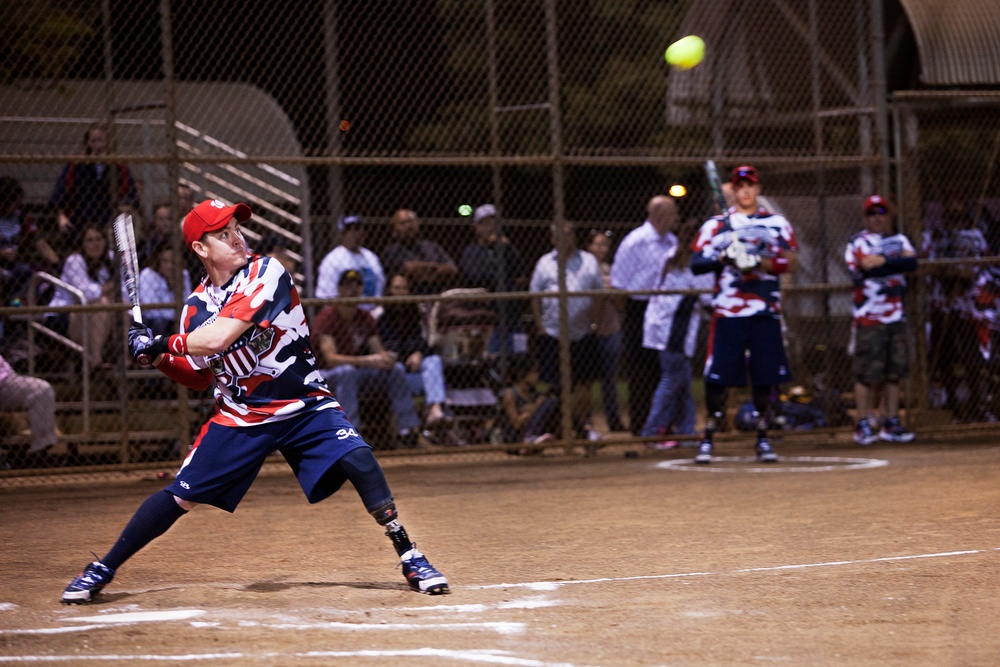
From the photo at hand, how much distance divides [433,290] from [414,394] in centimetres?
96

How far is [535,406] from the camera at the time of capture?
11.8m

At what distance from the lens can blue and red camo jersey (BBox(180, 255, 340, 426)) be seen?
18.1 ft

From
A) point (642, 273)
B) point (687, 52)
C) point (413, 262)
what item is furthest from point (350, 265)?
point (687, 52)

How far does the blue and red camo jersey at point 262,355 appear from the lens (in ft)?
18.1

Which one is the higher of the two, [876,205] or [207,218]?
[876,205]

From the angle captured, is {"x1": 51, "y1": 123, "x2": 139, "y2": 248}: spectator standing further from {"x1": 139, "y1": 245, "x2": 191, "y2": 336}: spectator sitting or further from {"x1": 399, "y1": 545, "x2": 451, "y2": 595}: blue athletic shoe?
{"x1": 399, "y1": 545, "x2": 451, "y2": 595}: blue athletic shoe

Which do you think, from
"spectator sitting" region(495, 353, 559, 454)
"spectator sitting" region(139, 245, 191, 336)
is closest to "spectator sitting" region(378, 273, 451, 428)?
"spectator sitting" region(495, 353, 559, 454)

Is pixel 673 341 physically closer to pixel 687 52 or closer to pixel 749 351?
pixel 749 351

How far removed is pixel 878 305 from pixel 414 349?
13.9 feet

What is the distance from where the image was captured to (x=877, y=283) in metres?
11.8

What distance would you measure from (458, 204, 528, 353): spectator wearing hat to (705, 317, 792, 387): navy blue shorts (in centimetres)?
237

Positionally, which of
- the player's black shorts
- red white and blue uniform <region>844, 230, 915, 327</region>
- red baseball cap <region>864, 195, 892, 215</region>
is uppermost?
red baseball cap <region>864, 195, 892, 215</region>

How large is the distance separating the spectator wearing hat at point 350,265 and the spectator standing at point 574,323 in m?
1.45

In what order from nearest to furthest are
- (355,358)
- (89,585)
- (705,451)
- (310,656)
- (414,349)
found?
1. (310,656)
2. (89,585)
3. (705,451)
4. (355,358)
5. (414,349)
